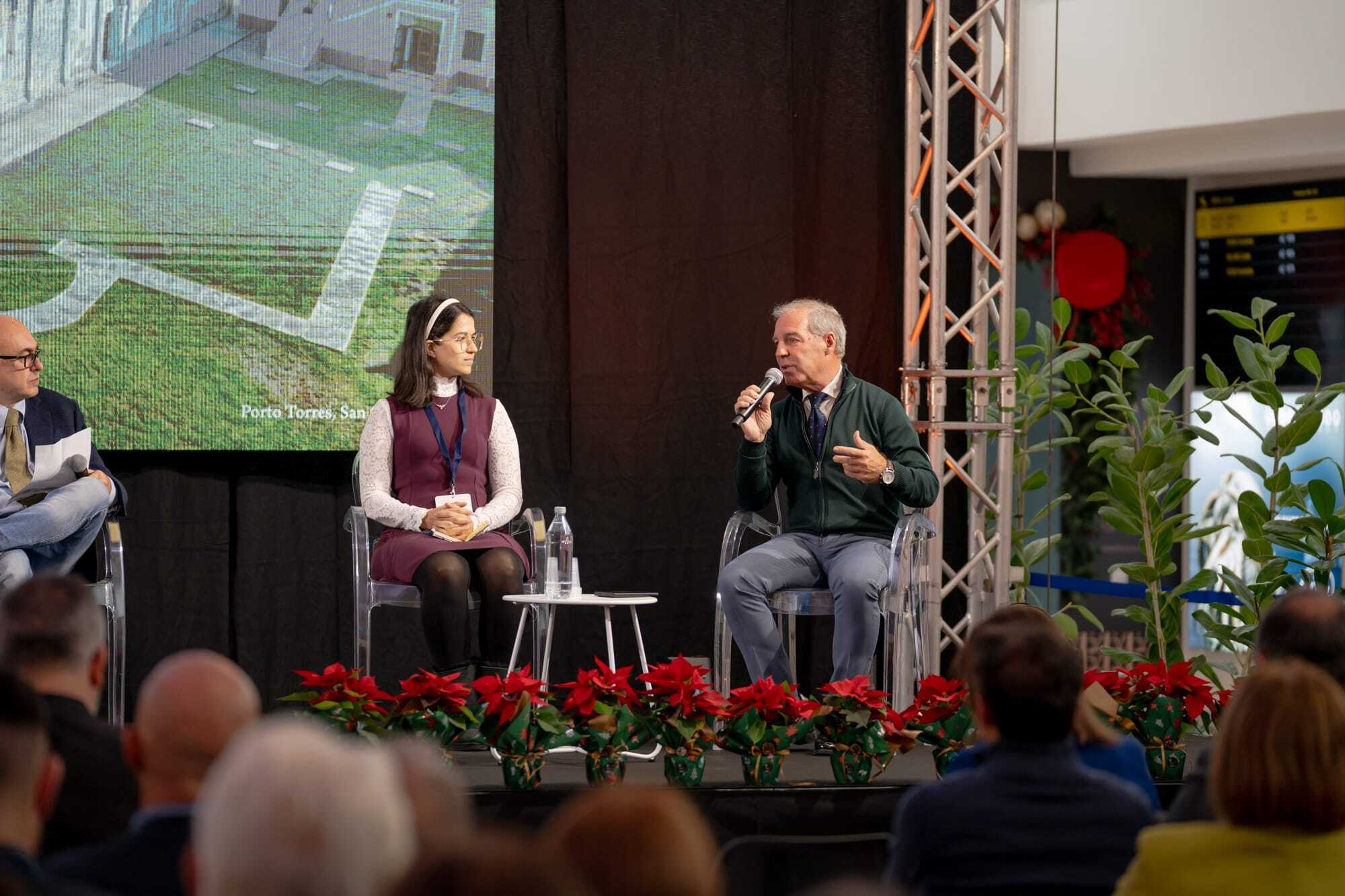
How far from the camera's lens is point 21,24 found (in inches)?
183

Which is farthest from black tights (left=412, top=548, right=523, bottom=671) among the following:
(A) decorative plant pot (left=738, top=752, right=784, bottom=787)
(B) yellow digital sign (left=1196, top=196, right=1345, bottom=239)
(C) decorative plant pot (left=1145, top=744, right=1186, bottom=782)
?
(B) yellow digital sign (left=1196, top=196, right=1345, bottom=239)

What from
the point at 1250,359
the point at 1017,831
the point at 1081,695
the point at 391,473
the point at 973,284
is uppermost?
the point at 973,284

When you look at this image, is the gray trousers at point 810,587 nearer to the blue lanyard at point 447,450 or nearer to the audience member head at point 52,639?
the blue lanyard at point 447,450

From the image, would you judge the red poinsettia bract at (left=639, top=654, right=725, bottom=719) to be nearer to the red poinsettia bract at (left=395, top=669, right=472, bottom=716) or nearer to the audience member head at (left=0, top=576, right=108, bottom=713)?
the red poinsettia bract at (left=395, top=669, right=472, bottom=716)

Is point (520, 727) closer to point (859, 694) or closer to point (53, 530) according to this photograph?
point (859, 694)

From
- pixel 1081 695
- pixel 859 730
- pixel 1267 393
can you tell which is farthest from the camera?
pixel 1267 393

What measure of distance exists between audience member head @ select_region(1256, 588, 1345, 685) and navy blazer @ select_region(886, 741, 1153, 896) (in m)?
0.65

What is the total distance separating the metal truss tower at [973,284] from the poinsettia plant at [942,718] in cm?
114

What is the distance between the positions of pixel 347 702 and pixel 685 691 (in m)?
0.71

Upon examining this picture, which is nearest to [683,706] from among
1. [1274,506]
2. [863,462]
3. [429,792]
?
[863,462]

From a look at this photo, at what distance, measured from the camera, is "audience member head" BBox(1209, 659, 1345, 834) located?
1557mm

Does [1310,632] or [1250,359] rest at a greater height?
[1250,359]

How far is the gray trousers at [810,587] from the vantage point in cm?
399

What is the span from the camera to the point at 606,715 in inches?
126
